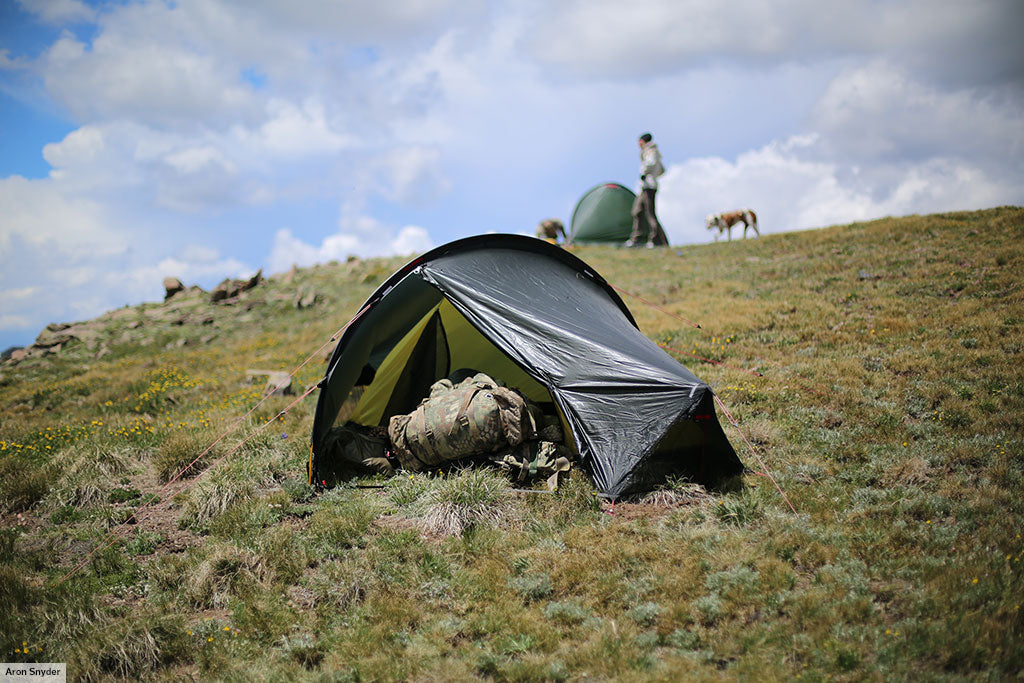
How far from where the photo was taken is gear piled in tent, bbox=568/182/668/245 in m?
25.6

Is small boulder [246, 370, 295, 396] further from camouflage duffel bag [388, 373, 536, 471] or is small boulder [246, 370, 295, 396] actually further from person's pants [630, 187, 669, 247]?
person's pants [630, 187, 669, 247]

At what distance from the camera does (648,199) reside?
2275cm

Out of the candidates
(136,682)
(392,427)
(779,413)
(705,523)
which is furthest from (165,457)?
(779,413)

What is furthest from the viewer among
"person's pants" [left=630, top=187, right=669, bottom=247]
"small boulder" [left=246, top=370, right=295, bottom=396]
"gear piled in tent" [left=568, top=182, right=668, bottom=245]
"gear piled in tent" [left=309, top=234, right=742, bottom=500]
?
"gear piled in tent" [left=568, top=182, right=668, bottom=245]

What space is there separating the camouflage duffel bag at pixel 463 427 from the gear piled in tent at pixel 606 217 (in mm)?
19166

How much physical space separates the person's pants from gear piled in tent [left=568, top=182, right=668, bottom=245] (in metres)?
1.36

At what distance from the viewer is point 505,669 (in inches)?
174

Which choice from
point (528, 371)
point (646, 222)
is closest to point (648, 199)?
point (646, 222)

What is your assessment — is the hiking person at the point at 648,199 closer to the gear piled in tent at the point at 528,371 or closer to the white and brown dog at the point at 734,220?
the white and brown dog at the point at 734,220

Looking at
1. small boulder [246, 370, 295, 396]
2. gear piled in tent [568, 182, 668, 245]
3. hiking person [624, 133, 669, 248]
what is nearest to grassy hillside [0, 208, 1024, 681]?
small boulder [246, 370, 295, 396]

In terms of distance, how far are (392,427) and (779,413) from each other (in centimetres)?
525

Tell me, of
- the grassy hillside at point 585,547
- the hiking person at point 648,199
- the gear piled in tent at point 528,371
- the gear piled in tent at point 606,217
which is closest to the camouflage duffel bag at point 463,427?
the gear piled in tent at point 528,371

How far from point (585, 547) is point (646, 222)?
1991 cm

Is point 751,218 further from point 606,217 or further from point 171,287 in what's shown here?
point 171,287
